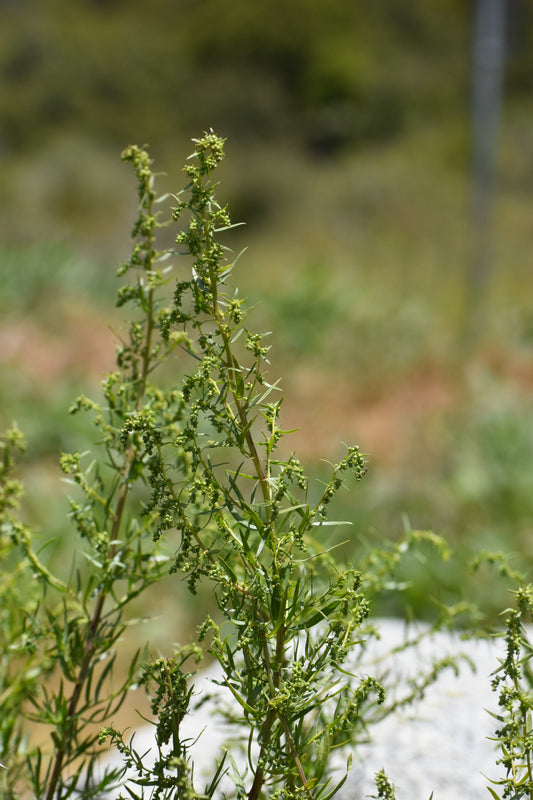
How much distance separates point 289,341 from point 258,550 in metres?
8.07

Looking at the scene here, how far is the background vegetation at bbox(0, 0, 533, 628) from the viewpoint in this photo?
16.5 feet

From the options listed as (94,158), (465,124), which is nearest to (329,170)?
(465,124)

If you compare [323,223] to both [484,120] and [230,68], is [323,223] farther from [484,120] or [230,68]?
[230,68]

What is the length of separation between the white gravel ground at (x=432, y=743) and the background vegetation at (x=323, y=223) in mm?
277

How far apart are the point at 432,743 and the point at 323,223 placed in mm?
16233

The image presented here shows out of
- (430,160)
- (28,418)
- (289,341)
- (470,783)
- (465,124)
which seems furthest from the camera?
(465,124)

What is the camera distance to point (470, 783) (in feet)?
3.66

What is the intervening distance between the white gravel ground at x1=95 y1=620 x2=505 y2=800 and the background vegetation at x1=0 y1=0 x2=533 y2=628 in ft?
0.91

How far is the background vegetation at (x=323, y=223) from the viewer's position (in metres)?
5.04

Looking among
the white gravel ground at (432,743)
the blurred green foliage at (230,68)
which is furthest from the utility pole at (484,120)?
the blurred green foliage at (230,68)

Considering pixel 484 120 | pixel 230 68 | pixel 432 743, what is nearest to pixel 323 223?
pixel 484 120

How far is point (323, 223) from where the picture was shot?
16.9 meters

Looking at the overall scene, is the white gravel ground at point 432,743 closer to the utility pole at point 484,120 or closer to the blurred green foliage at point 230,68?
the utility pole at point 484,120

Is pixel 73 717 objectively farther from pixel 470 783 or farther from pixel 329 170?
pixel 329 170
